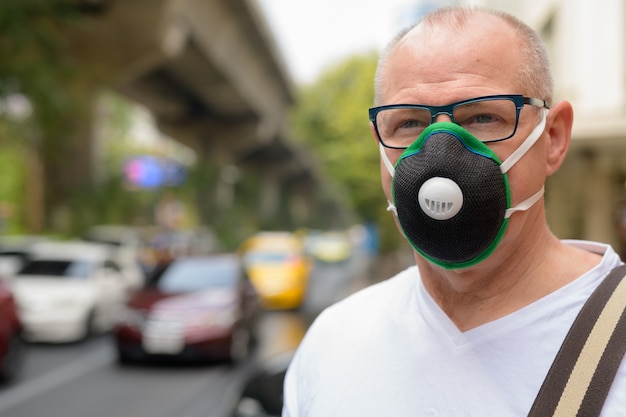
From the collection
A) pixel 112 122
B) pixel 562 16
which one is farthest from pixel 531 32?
pixel 112 122

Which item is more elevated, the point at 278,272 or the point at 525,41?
the point at 525,41

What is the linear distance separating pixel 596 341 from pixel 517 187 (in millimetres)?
343

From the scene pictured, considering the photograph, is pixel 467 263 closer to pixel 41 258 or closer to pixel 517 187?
pixel 517 187

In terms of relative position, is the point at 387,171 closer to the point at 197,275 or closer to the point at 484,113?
the point at 484,113

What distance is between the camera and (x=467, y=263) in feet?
5.04

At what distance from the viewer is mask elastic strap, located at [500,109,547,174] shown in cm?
153

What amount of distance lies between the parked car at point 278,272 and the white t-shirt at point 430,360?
16.9m

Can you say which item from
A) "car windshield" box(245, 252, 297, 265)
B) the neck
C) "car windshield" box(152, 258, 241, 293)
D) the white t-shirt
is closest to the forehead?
the neck

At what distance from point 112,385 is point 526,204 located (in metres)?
9.35

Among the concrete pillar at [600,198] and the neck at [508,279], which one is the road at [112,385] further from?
the neck at [508,279]

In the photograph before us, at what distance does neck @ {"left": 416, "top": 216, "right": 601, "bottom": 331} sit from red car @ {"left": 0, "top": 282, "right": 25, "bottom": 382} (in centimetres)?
859

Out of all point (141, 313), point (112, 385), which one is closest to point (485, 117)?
point (112, 385)

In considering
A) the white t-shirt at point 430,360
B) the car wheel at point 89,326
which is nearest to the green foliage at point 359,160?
the car wheel at point 89,326

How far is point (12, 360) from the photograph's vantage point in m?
9.84
